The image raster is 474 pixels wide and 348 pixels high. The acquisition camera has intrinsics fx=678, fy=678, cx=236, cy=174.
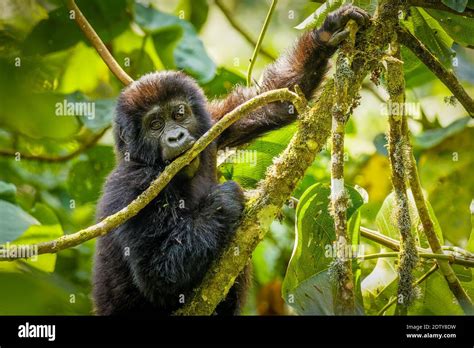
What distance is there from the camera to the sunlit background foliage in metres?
5.47

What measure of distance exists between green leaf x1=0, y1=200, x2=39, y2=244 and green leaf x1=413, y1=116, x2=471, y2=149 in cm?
329

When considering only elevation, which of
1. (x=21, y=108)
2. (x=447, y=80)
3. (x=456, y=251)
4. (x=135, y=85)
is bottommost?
(x=456, y=251)

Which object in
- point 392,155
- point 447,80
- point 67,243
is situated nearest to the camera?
point 67,243

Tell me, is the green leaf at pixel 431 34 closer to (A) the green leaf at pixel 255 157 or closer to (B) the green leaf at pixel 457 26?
(B) the green leaf at pixel 457 26

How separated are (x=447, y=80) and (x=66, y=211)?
394 cm

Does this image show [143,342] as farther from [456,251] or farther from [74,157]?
[74,157]

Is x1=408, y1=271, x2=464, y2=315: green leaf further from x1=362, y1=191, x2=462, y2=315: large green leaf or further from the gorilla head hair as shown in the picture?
the gorilla head hair

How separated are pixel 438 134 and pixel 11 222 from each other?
3.63 metres

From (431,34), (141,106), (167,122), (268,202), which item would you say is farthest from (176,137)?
(431,34)

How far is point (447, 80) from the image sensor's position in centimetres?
413

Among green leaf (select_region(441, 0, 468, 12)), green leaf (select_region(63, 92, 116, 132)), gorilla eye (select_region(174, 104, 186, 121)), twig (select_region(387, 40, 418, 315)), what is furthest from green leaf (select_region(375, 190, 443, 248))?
green leaf (select_region(63, 92, 116, 132))

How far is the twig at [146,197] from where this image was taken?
3059mm

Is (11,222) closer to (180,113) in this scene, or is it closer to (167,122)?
(167,122)

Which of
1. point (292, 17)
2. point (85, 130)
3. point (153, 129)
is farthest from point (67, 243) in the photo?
point (85, 130)
